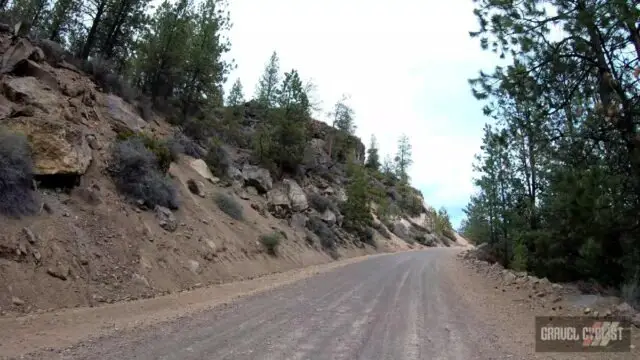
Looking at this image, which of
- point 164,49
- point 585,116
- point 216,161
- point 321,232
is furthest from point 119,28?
point 585,116

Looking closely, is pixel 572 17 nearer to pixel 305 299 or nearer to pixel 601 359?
pixel 601 359

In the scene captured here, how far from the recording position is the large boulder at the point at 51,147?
11269 mm

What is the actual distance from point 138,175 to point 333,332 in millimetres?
9964

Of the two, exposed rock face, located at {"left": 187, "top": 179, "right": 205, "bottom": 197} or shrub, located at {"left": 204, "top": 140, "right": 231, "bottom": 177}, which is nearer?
exposed rock face, located at {"left": 187, "top": 179, "right": 205, "bottom": 197}

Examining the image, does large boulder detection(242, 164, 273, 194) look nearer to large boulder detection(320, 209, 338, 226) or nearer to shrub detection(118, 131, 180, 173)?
large boulder detection(320, 209, 338, 226)

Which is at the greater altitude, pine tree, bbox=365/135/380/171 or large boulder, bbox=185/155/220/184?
pine tree, bbox=365/135/380/171

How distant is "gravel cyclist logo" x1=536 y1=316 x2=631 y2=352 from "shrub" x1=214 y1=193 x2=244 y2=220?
1520 centimetres

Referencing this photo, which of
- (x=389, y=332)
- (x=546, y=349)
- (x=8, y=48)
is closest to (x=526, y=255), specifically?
(x=546, y=349)

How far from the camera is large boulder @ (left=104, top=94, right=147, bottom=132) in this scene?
56.9ft

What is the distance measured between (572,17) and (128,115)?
18.1m

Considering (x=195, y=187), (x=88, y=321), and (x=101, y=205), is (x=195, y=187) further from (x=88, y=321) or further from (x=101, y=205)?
(x=88, y=321)

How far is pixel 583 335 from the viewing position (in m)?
8.18

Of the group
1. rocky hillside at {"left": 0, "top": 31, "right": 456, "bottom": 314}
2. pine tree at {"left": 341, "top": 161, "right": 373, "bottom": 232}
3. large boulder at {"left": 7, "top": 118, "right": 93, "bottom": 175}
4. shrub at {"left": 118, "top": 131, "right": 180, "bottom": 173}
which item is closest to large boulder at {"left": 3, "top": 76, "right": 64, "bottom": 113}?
rocky hillside at {"left": 0, "top": 31, "right": 456, "bottom": 314}

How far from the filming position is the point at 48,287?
8.59 metres
